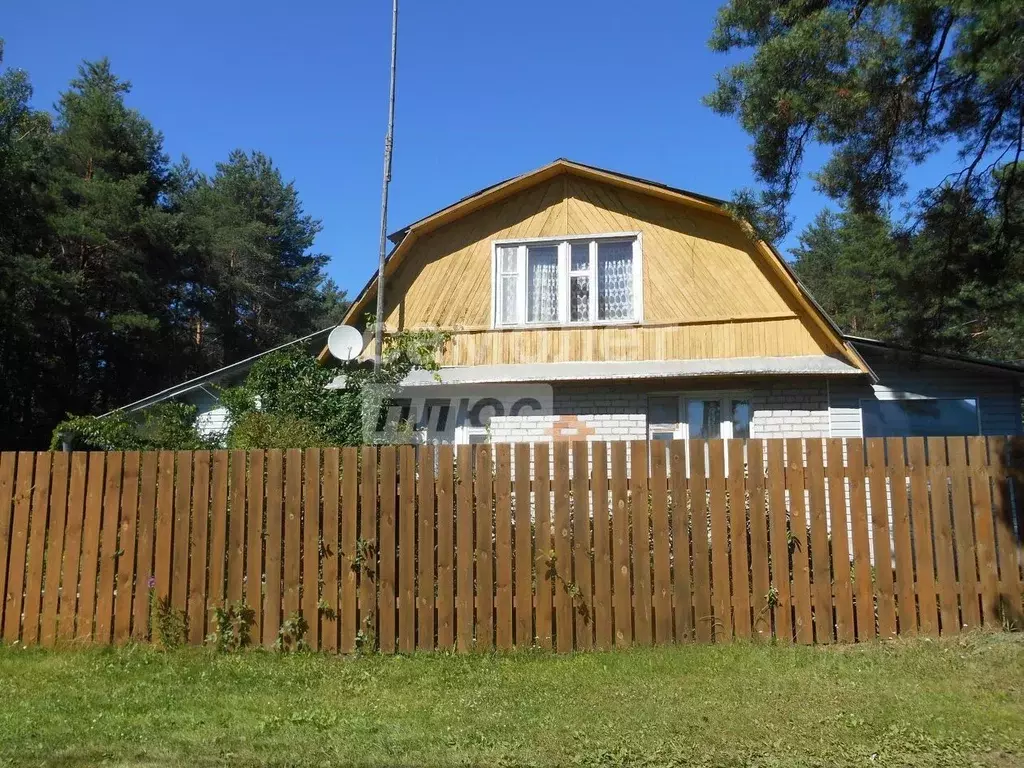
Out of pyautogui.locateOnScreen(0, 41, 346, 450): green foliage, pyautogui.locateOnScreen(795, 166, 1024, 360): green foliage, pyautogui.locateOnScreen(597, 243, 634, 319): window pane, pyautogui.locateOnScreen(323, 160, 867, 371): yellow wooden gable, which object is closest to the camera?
pyautogui.locateOnScreen(795, 166, 1024, 360): green foliage

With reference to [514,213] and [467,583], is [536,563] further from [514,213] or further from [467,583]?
[514,213]

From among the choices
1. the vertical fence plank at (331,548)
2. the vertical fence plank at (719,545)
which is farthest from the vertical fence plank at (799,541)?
the vertical fence plank at (331,548)

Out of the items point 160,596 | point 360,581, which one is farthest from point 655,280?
point 160,596

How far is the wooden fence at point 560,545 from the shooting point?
6.00 metres

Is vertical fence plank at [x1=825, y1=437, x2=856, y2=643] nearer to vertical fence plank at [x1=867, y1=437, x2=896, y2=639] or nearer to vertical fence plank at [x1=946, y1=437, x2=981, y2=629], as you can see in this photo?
vertical fence plank at [x1=867, y1=437, x2=896, y2=639]

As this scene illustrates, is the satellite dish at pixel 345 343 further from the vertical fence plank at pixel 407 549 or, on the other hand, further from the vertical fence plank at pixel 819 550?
the vertical fence plank at pixel 819 550

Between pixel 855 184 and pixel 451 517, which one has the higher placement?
pixel 855 184

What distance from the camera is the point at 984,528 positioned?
5984mm

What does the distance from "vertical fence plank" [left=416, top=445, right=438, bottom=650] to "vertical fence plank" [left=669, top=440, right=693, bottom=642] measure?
1927 millimetres

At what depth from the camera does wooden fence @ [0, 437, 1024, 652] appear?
236 inches

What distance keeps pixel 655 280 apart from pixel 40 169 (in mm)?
21650

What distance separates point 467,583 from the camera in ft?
20.1

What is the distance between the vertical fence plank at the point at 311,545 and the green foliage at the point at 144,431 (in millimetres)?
5381

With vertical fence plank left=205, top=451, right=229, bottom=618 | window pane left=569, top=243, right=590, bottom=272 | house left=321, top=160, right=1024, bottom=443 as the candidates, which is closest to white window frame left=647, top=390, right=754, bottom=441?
house left=321, top=160, right=1024, bottom=443
